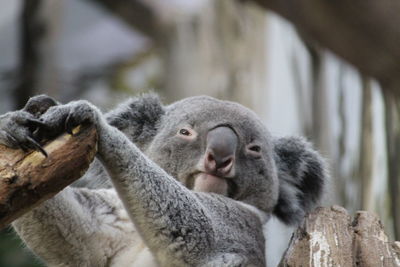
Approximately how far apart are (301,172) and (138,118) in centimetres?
107

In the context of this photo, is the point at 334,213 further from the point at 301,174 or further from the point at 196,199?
the point at 301,174

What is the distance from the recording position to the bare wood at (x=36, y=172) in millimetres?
2883

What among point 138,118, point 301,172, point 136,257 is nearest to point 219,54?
point 301,172

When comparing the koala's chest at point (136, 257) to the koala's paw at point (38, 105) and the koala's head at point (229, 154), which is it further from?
the koala's paw at point (38, 105)

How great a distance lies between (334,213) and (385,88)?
3646mm

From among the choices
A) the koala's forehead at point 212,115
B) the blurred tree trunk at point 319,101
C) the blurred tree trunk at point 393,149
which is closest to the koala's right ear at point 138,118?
the koala's forehead at point 212,115

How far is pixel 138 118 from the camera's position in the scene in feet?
15.0

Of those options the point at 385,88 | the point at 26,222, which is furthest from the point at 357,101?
the point at 26,222

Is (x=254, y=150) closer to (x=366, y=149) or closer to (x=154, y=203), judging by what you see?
(x=154, y=203)

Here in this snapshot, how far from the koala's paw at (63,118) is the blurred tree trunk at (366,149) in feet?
13.4

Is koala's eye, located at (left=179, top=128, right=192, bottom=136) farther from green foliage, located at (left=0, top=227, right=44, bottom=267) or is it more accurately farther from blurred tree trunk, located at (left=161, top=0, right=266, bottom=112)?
blurred tree trunk, located at (left=161, top=0, right=266, bottom=112)

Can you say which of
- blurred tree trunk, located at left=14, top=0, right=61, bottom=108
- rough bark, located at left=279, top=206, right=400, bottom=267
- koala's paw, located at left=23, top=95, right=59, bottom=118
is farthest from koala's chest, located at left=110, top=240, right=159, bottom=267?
blurred tree trunk, located at left=14, top=0, right=61, bottom=108

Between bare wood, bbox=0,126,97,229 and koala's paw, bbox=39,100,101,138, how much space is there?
0.13 feet

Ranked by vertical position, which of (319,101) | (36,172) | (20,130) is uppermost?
(319,101)
